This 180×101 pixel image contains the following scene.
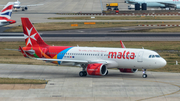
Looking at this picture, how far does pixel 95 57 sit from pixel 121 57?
11.3ft

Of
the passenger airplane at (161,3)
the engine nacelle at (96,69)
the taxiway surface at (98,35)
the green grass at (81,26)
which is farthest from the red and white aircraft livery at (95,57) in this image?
the passenger airplane at (161,3)

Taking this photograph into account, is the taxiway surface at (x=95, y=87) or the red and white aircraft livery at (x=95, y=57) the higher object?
the red and white aircraft livery at (x=95, y=57)

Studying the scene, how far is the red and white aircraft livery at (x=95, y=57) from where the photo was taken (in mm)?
36469

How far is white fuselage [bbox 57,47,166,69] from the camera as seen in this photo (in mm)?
36312

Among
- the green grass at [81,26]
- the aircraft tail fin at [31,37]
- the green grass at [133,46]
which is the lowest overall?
the green grass at [133,46]

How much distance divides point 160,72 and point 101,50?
9.06 m

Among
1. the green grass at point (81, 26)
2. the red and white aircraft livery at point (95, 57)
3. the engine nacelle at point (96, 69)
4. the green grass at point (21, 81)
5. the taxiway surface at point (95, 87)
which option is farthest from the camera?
the green grass at point (81, 26)

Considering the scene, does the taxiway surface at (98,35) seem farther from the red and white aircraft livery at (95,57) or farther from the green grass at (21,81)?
the green grass at (21,81)

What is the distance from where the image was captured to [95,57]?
38469 mm

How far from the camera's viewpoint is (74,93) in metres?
30.1

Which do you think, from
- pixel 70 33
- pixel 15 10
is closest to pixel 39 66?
pixel 70 33

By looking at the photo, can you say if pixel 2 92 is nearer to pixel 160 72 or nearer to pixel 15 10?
pixel 160 72

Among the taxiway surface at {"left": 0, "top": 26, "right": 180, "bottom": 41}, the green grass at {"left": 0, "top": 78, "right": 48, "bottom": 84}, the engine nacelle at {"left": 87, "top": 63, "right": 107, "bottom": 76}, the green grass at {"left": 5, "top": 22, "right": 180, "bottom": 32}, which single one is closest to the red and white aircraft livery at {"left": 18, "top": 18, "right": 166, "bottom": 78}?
the engine nacelle at {"left": 87, "top": 63, "right": 107, "bottom": 76}

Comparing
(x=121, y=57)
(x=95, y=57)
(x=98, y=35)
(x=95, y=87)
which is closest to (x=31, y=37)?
(x=95, y=57)
